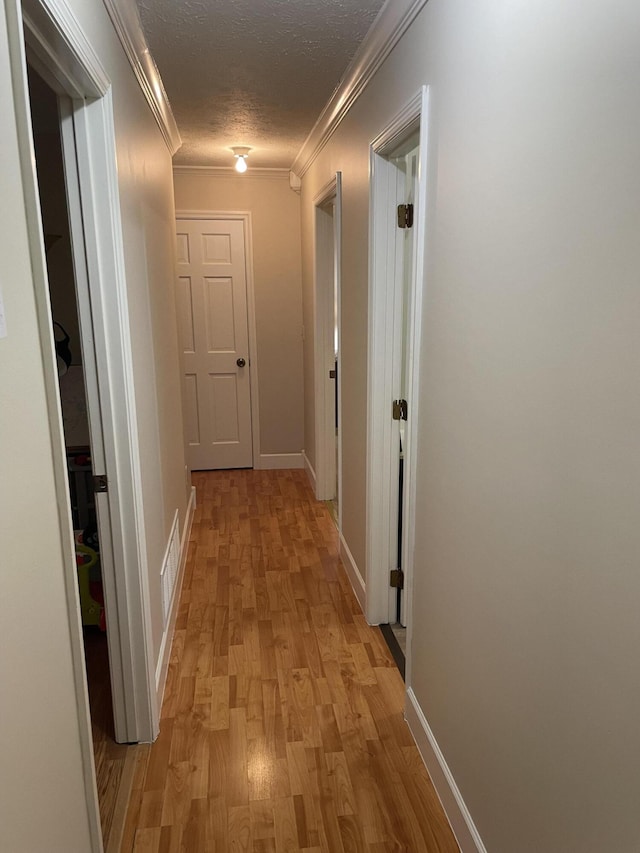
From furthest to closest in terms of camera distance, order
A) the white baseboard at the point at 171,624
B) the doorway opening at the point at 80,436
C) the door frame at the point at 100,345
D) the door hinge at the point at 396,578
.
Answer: the door hinge at the point at 396,578, the white baseboard at the point at 171,624, the doorway opening at the point at 80,436, the door frame at the point at 100,345

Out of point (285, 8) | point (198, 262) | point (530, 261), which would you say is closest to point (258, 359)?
point (198, 262)

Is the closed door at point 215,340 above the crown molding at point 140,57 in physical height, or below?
below

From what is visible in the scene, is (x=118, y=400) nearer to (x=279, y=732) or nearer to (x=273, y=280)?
(x=279, y=732)

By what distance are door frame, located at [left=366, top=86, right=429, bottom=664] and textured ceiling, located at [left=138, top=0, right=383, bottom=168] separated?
16.2 inches

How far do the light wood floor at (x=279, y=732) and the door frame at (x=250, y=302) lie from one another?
181 cm

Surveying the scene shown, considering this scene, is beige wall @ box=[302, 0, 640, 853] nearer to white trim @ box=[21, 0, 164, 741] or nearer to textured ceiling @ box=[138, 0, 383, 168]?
textured ceiling @ box=[138, 0, 383, 168]

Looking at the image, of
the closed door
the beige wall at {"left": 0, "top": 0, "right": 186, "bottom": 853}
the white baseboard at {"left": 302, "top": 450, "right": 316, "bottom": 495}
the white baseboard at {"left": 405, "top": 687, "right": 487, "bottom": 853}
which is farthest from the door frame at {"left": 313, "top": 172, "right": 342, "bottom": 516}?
the beige wall at {"left": 0, "top": 0, "right": 186, "bottom": 853}

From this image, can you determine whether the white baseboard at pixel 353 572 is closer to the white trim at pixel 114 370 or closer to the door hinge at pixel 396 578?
the door hinge at pixel 396 578

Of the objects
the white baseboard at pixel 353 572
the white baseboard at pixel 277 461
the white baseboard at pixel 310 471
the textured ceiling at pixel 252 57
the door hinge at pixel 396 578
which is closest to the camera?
the textured ceiling at pixel 252 57

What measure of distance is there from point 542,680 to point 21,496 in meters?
1.04

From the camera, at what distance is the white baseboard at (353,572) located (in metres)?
2.86

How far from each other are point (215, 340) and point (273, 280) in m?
0.69

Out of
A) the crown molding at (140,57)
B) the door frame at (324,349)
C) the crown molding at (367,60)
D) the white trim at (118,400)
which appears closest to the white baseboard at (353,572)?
the door frame at (324,349)

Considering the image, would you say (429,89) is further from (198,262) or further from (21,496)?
(198,262)
